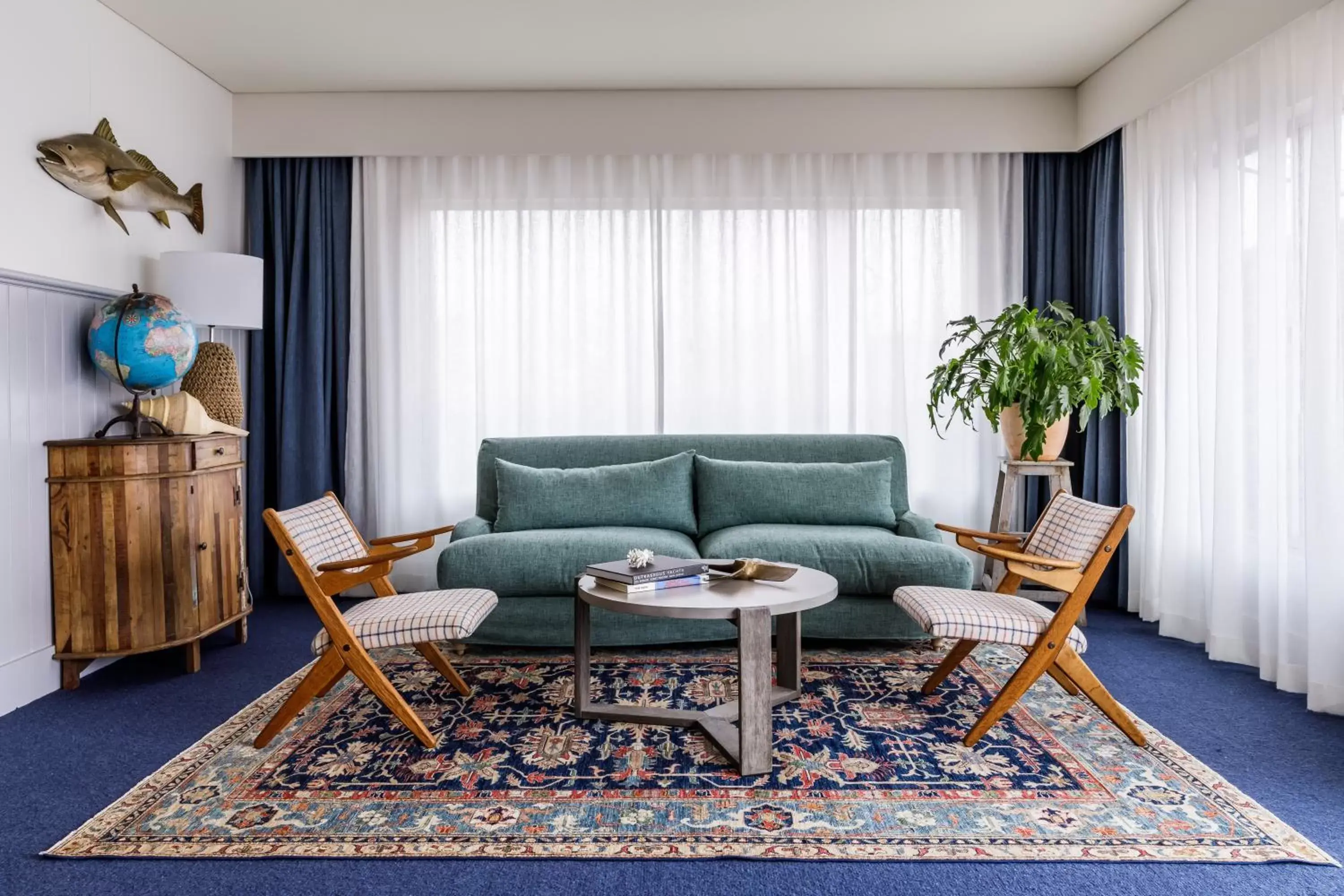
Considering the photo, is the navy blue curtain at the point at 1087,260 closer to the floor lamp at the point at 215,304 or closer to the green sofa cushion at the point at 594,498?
the green sofa cushion at the point at 594,498

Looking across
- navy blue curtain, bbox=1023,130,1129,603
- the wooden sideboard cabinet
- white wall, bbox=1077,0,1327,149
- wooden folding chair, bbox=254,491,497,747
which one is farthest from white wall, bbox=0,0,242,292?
white wall, bbox=1077,0,1327,149

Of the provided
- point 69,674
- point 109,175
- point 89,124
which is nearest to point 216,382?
point 109,175

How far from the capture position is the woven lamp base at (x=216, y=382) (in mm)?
3842

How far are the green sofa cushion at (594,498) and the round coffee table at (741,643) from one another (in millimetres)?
1044

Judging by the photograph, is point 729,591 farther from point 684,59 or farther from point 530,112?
point 530,112

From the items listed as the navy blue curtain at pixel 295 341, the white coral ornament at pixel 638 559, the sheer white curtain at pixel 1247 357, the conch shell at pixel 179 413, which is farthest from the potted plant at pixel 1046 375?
the conch shell at pixel 179 413

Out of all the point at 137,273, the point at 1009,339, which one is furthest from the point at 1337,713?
the point at 137,273

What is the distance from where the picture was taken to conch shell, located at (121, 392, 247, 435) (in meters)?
3.45

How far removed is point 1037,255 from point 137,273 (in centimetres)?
456

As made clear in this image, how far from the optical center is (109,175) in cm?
343

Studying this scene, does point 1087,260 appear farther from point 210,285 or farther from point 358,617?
point 210,285

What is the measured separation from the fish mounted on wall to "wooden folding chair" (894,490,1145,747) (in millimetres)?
3560

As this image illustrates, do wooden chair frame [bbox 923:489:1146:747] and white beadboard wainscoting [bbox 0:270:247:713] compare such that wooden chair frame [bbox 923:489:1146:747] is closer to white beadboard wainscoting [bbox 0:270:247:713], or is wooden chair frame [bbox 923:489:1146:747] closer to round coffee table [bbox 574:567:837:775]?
round coffee table [bbox 574:567:837:775]

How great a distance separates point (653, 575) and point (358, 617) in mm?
941
